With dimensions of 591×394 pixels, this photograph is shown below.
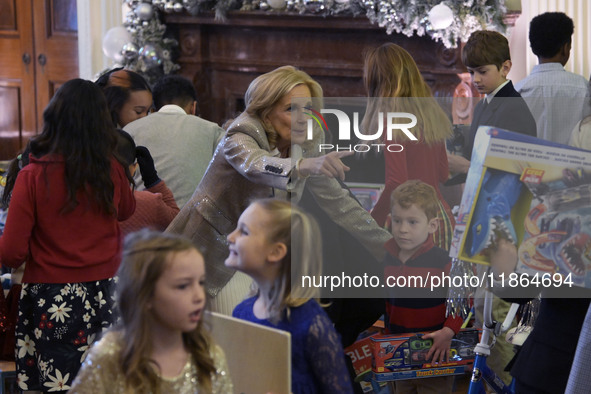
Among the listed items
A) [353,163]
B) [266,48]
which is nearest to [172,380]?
[353,163]

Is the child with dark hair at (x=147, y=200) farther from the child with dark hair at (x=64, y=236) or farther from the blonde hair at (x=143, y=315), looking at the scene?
the blonde hair at (x=143, y=315)

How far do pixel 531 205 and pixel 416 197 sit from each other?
37 cm

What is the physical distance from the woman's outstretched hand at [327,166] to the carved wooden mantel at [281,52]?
3.36m

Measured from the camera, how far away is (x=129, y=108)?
12.5ft

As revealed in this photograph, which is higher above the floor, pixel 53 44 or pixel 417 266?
pixel 53 44

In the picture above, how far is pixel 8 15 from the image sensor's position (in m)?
7.91

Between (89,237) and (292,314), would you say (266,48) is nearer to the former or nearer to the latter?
(89,237)

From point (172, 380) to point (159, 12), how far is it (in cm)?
528

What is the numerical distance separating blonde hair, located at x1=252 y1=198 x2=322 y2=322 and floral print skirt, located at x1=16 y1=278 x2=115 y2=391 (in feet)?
2.90

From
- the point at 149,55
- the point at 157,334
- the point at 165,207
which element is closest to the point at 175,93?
the point at 165,207

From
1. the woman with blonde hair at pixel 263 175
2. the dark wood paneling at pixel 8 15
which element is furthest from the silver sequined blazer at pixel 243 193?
the dark wood paneling at pixel 8 15

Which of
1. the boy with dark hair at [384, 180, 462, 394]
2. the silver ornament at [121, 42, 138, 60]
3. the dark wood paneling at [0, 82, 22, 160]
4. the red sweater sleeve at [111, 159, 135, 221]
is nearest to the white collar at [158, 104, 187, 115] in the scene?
the red sweater sleeve at [111, 159, 135, 221]

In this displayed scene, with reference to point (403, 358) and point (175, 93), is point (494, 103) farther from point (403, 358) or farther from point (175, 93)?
point (175, 93)

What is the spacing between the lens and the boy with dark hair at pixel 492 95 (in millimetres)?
2412
